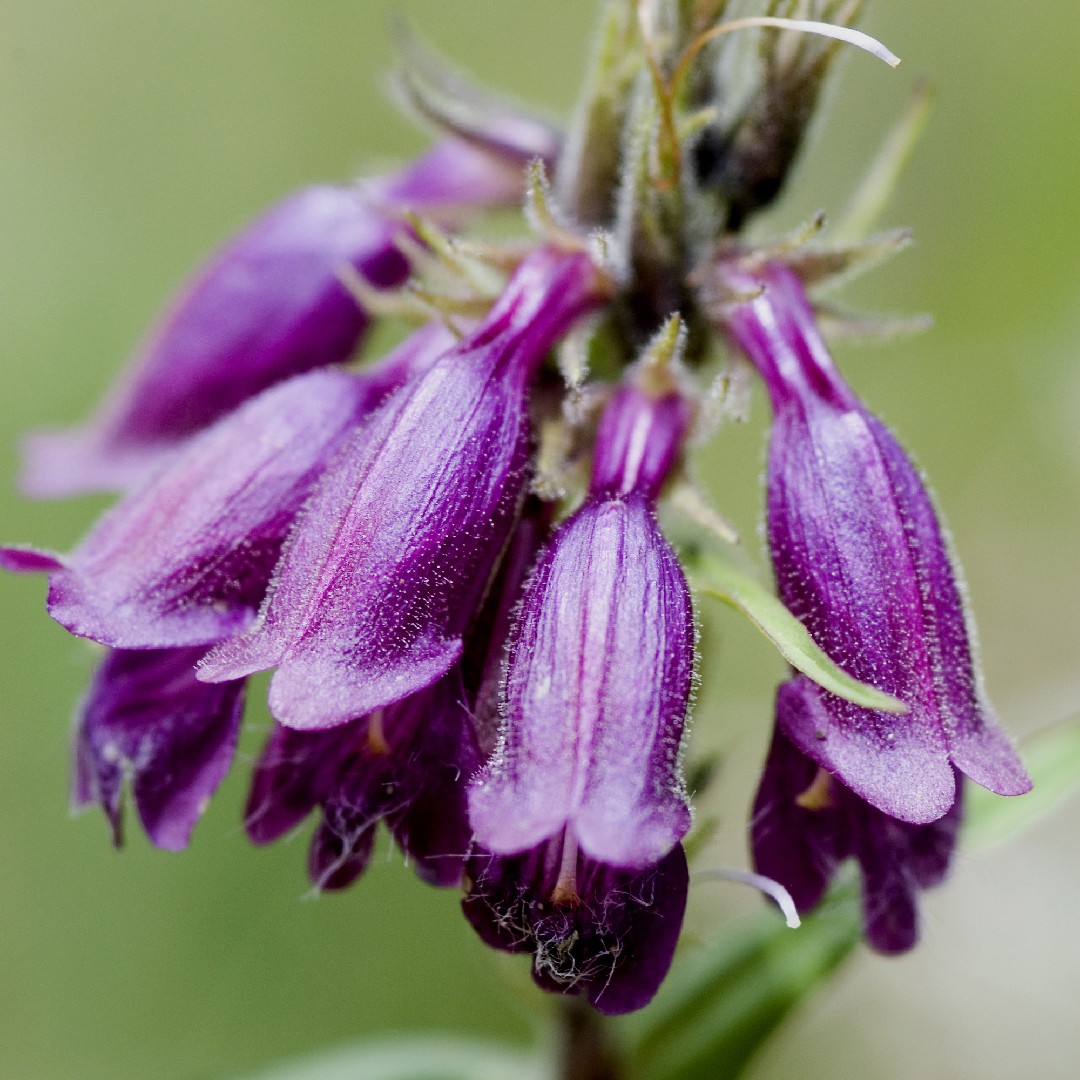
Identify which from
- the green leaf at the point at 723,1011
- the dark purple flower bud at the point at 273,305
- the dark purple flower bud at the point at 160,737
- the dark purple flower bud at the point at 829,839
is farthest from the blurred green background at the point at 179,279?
the dark purple flower bud at the point at 160,737

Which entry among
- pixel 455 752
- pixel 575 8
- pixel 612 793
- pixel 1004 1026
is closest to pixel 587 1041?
pixel 455 752

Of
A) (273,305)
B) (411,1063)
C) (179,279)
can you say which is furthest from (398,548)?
(179,279)

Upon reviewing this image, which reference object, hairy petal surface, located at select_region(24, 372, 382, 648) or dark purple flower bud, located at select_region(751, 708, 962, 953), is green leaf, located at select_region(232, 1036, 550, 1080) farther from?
hairy petal surface, located at select_region(24, 372, 382, 648)

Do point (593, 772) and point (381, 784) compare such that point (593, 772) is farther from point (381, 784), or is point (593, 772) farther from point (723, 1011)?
point (723, 1011)

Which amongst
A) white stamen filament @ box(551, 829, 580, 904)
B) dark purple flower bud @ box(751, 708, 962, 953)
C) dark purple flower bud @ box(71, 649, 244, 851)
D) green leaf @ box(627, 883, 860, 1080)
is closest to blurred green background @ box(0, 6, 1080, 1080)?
green leaf @ box(627, 883, 860, 1080)

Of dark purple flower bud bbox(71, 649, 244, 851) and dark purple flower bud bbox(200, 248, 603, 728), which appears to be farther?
dark purple flower bud bbox(71, 649, 244, 851)

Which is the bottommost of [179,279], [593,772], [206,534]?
[179,279]
